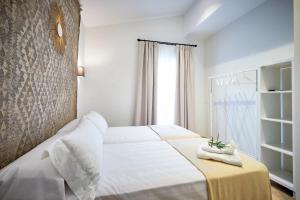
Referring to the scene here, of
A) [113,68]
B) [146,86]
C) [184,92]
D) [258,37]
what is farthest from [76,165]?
[184,92]

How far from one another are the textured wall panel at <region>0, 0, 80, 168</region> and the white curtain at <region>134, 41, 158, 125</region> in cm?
200

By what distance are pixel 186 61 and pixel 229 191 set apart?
3.13 m

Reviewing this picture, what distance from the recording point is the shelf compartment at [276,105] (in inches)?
→ 86.9

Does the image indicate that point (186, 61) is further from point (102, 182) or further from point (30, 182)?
point (30, 182)

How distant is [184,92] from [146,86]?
90 centimetres

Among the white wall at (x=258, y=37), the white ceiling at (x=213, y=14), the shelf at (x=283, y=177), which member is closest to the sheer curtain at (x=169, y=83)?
the white ceiling at (x=213, y=14)

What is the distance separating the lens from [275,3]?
7.70 feet

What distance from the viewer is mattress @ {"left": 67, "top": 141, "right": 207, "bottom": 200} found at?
1.02m

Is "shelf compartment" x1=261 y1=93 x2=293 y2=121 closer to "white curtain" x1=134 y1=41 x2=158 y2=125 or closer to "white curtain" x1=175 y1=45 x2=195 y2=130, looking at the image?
"white curtain" x1=175 y1=45 x2=195 y2=130

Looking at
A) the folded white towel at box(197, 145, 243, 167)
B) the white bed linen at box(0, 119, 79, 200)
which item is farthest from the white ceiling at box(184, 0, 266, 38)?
the white bed linen at box(0, 119, 79, 200)

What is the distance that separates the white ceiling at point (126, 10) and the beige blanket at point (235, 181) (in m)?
2.72

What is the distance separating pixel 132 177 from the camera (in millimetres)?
1128

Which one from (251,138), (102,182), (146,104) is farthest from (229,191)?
(146,104)

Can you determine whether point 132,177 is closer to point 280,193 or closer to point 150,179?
point 150,179
